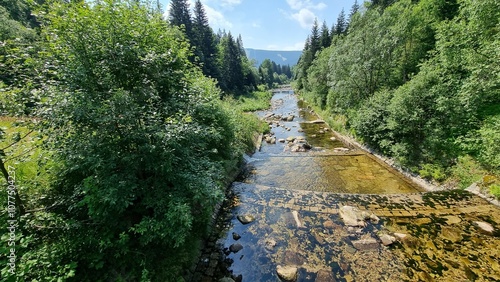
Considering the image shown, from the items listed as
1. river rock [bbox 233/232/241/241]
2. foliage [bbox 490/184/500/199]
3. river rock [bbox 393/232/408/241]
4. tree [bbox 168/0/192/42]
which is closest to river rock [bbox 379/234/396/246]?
river rock [bbox 393/232/408/241]

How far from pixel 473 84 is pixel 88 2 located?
44.7 ft

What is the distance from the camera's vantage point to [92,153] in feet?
12.0

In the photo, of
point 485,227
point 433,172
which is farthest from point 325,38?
point 485,227

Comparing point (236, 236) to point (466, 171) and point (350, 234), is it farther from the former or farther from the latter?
point (466, 171)

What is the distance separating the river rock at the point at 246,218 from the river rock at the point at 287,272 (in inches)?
83.7

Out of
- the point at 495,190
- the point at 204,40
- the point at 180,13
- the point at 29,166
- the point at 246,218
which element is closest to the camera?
the point at 29,166

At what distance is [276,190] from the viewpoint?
9.05 m

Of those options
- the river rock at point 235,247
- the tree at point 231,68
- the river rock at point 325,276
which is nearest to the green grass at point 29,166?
the river rock at point 235,247

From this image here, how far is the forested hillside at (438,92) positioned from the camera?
27.4 feet

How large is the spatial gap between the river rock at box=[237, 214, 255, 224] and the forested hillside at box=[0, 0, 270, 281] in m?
2.57

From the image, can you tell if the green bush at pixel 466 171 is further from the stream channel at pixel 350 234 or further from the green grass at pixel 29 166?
the green grass at pixel 29 166

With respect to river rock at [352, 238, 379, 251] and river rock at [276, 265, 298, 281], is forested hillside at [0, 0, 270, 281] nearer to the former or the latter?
river rock at [276, 265, 298, 281]

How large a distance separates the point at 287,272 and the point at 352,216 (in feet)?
11.2

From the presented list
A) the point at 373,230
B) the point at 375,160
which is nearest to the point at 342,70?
the point at 375,160
